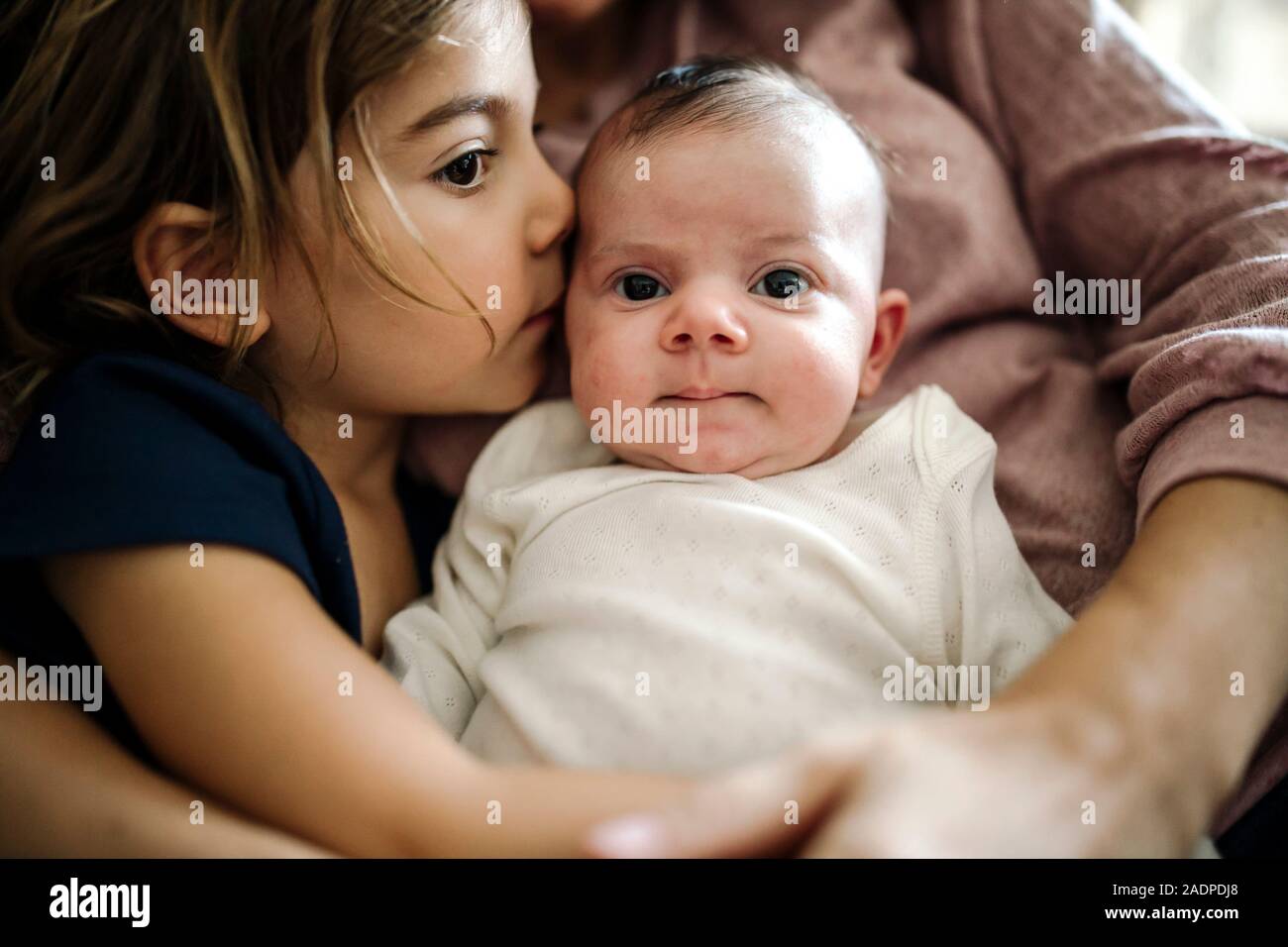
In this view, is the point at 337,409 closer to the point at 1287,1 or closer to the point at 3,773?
the point at 3,773

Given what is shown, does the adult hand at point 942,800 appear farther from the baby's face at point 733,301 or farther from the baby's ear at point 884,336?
the baby's ear at point 884,336

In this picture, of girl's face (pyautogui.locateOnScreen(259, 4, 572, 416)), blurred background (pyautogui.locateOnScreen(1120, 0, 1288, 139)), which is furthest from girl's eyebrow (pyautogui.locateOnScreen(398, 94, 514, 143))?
blurred background (pyautogui.locateOnScreen(1120, 0, 1288, 139))

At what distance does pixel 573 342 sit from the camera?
106 cm

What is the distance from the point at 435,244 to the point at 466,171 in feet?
0.28

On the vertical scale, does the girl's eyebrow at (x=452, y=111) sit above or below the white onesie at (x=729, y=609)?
above

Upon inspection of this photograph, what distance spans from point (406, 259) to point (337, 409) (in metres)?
0.22

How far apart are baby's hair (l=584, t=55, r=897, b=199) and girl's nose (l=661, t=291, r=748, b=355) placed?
173 millimetres

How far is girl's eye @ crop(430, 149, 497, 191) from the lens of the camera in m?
0.97

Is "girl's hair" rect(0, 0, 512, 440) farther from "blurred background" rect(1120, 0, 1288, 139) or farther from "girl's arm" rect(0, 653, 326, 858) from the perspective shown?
"blurred background" rect(1120, 0, 1288, 139)

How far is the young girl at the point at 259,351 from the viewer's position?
2.53ft

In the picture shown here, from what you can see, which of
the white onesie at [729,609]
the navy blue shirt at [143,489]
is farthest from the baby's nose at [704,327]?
the navy blue shirt at [143,489]

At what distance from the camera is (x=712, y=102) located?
101cm

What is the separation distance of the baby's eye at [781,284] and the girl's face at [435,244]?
0.21m
